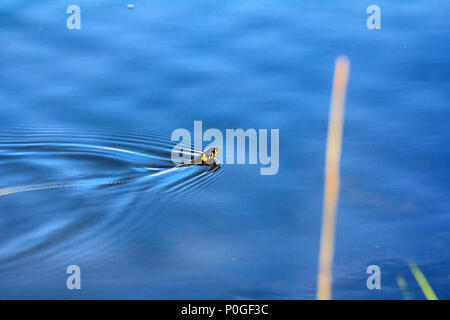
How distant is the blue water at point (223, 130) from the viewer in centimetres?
314

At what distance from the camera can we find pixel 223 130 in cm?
429

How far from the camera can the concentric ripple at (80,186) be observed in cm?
336

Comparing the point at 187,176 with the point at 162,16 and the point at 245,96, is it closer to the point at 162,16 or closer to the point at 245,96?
the point at 245,96

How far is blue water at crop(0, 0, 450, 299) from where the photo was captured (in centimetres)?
314

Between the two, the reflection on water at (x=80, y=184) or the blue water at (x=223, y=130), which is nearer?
the blue water at (x=223, y=130)

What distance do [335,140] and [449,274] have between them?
4.28 feet

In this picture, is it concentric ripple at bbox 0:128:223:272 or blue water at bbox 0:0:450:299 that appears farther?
concentric ripple at bbox 0:128:223:272

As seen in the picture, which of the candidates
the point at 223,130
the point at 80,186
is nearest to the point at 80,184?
the point at 80,186

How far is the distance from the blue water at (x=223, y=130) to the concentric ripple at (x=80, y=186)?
11mm

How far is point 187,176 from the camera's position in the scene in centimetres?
396

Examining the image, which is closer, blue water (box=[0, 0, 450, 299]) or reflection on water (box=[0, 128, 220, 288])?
blue water (box=[0, 0, 450, 299])

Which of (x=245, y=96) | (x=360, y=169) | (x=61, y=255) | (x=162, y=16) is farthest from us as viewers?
(x=162, y=16)

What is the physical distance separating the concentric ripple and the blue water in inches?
0.4

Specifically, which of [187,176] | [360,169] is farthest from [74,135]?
[360,169]
